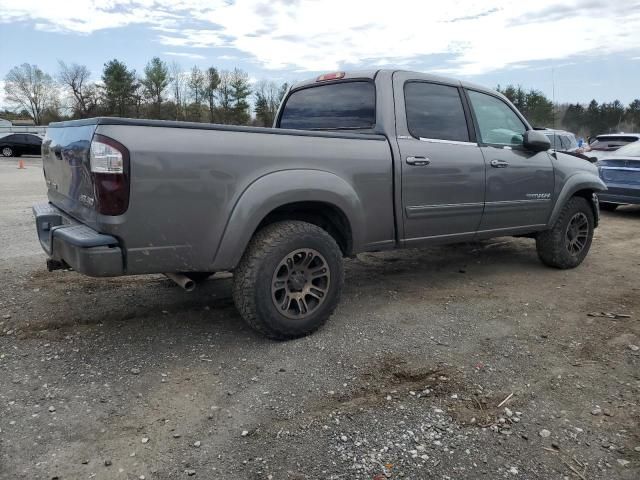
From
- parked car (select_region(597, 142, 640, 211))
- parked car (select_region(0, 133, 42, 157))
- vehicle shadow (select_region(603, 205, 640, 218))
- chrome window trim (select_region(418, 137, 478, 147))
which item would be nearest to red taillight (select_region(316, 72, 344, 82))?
chrome window trim (select_region(418, 137, 478, 147))

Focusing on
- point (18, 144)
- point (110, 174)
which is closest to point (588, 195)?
point (110, 174)

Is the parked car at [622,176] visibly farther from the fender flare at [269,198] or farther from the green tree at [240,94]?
the green tree at [240,94]

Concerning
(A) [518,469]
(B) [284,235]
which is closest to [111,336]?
(B) [284,235]

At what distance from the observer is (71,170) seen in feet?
10.6

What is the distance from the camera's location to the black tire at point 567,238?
5523mm

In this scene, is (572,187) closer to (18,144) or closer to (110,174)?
(110,174)

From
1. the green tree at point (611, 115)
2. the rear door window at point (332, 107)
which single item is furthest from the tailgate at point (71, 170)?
the green tree at point (611, 115)

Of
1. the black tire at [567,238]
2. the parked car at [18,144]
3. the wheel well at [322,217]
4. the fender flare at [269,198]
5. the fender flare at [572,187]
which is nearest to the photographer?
the fender flare at [269,198]

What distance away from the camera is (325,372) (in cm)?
318

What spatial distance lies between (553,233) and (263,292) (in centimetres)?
361

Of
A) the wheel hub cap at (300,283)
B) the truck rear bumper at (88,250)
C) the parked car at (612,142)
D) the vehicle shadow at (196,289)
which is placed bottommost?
the vehicle shadow at (196,289)

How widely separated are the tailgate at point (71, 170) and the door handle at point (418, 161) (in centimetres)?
229

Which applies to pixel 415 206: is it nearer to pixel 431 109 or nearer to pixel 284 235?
pixel 431 109

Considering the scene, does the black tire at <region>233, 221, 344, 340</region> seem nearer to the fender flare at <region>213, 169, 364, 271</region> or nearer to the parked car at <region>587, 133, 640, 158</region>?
the fender flare at <region>213, 169, 364, 271</region>
